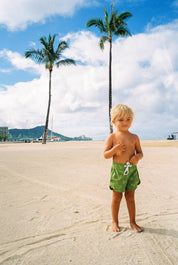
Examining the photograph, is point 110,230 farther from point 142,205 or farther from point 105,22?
point 105,22

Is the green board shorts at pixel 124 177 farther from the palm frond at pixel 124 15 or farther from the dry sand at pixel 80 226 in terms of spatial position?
the palm frond at pixel 124 15

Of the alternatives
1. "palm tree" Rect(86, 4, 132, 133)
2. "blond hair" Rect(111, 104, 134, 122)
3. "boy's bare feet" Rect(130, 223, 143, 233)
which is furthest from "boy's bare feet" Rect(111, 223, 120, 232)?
"palm tree" Rect(86, 4, 132, 133)

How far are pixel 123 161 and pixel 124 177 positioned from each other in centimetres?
19

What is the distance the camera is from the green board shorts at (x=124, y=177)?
226 cm

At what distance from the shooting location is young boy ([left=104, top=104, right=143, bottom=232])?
2.29 metres

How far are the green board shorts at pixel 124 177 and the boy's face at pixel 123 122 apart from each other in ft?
1.48

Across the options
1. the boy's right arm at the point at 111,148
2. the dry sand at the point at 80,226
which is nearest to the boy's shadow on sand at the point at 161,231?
the dry sand at the point at 80,226

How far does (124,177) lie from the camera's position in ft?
7.46

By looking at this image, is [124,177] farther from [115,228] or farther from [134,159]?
[115,228]

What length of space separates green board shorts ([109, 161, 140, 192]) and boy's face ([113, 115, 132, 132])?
451 mm

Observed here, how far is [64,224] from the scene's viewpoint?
2.34m

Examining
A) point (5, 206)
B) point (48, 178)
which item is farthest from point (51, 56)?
point (5, 206)

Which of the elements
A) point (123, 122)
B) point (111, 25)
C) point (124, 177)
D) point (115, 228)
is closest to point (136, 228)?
point (115, 228)

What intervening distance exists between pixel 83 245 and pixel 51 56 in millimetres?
20617
